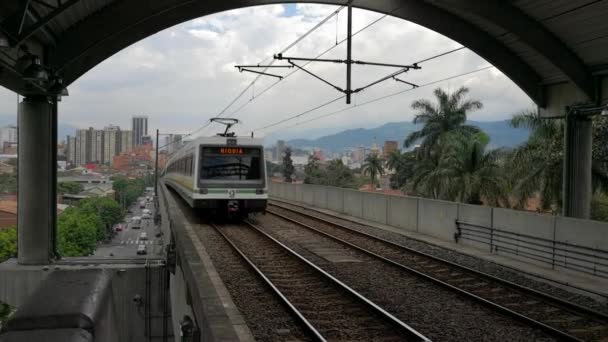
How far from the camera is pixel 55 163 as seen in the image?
1542 centimetres

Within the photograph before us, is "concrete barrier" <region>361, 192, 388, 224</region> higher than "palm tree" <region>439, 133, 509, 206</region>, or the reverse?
"palm tree" <region>439, 133, 509, 206</region>

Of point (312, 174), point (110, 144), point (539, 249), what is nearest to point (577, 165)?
point (539, 249)

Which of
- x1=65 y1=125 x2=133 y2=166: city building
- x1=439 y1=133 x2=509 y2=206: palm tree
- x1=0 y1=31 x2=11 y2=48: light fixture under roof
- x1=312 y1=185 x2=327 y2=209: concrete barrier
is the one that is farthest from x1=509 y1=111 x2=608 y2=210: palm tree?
x1=65 y1=125 x2=133 y2=166: city building

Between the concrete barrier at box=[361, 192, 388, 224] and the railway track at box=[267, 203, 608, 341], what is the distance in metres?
4.74

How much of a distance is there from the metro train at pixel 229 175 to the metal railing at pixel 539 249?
7166 mm

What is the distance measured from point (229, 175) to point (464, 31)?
8902 millimetres

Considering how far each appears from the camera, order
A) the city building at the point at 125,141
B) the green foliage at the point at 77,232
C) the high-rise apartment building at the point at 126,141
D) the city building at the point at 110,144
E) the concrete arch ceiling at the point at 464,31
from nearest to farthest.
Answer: the concrete arch ceiling at the point at 464,31
the green foliage at the point at 77,232
the city building at the point at 110,144
the city building at the point at 125,141
the high-rise apartment building at the point at 126,141

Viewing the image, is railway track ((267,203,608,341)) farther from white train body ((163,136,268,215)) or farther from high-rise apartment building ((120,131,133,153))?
high-rise apartment building ((120,131,133,153))

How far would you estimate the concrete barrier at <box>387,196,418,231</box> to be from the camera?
17.9 meters

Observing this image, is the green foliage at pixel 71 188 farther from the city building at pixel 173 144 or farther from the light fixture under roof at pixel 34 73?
the light fixture under roof at pixel 34 73

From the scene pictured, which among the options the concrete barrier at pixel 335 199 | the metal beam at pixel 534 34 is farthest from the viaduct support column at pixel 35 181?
the concrete barrier at pixel 335 199

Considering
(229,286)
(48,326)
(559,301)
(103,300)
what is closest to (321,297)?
(229,286)

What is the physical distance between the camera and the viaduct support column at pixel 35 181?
576 inches

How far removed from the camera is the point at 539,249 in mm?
12562
